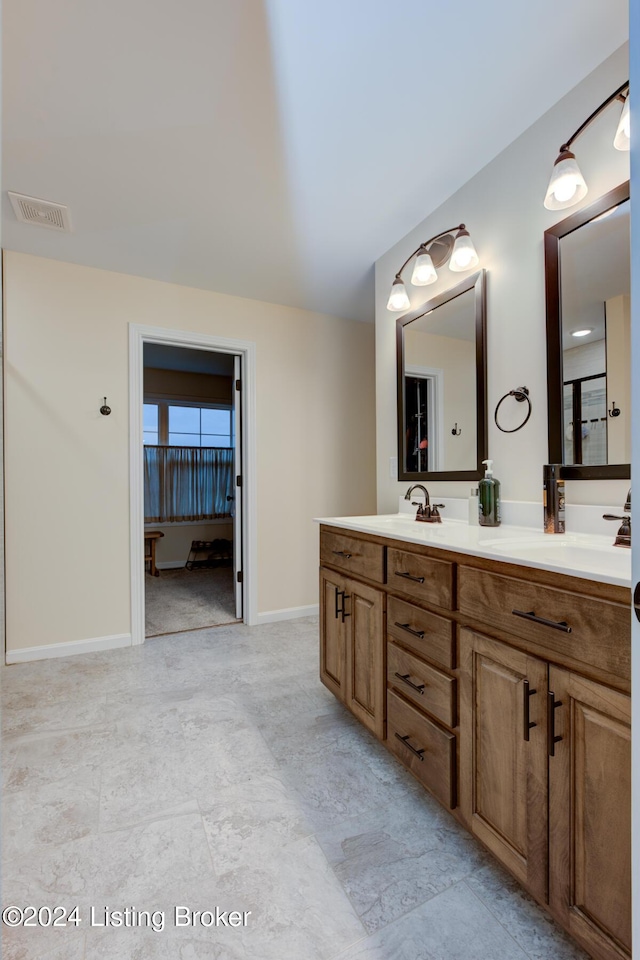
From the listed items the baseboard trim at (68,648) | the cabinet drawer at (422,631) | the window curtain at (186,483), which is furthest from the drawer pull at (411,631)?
the window curtain at (186,483)

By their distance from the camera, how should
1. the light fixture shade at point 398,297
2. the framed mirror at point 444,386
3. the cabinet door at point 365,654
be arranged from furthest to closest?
the light fixture shade at point 398,297 < the framed mirror at point 444,386 < the cabinet door at point 365,654

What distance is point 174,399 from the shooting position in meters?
5.84

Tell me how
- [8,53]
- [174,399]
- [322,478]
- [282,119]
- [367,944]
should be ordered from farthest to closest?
[174,399] < [322,478] < [282,119] < [8,53] < [367,944]

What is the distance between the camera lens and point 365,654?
5.87 feet

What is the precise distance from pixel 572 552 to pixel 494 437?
760mm

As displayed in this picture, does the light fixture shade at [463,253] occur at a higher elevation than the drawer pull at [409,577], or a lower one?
higher

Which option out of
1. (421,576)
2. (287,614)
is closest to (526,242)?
(421,576)

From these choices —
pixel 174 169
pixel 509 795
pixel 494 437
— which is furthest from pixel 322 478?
pixel 509 795

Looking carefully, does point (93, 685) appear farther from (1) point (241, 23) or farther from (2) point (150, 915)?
(1) point (241, 23)

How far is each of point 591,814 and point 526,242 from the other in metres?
1.88

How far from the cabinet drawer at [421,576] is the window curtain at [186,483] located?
Answer: 4275 millimetres

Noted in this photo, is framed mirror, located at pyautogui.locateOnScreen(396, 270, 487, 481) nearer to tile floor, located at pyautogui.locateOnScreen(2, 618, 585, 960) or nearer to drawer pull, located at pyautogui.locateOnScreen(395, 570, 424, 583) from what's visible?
drawer pull, located at pyautogui.locateOnScreen(395, 570, 424, 583)

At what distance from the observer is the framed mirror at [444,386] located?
2.03 meters

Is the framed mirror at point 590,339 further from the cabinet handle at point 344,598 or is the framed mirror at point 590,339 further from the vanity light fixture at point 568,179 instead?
the cabinet handle at point 344,598
